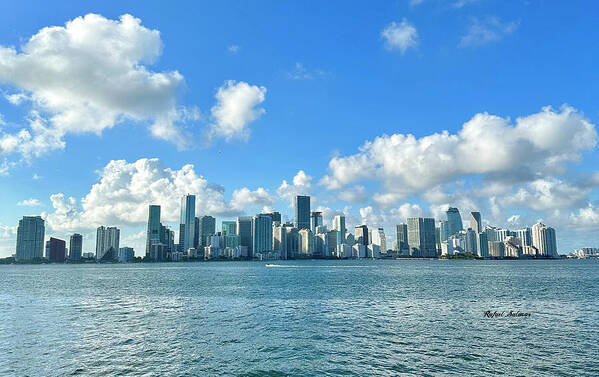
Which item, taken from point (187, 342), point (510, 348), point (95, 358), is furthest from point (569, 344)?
point (95, 358)

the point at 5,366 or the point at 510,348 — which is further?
the point at 510,348

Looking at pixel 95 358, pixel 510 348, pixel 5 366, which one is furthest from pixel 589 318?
pixel 5 366

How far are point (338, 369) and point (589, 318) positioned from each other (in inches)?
1852

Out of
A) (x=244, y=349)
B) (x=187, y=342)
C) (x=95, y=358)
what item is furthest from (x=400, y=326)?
(x=95, y=358)

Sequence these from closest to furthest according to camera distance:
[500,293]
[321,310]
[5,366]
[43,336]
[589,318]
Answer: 1. [5,366]
2. [43,336]
3. [589,318]
4. [321,310]
5. [500,293]

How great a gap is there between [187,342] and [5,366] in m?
17.7

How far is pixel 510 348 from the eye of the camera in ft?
147

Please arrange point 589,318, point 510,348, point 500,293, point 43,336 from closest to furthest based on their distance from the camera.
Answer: point 510,348 < point 43,336 < point 589,318 < point 500,293

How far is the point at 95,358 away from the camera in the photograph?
139 feet

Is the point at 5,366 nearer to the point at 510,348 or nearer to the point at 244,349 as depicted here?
the point at 244,349

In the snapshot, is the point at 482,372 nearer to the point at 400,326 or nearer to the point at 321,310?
the point at 400,326

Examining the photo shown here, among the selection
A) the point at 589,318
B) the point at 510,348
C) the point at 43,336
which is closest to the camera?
the point at 510,348

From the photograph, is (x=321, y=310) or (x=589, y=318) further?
(x=321, y=310)

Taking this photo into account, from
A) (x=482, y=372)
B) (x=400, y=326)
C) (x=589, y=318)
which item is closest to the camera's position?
(x=482, y=372)
